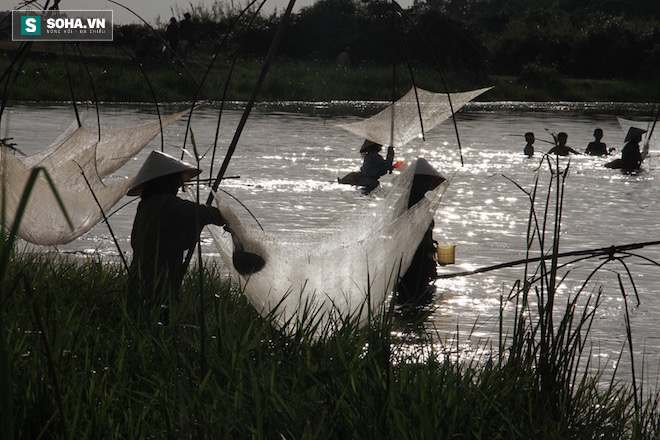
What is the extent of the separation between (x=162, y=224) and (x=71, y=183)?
91.9 inches

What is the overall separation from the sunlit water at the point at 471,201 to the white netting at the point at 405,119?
75 centimetres

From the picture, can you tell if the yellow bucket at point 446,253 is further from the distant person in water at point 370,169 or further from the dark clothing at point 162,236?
the distant person in water at point 370,169

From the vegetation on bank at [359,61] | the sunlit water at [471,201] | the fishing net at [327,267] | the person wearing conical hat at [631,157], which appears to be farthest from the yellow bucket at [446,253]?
the vegetation on bank at [359,61]

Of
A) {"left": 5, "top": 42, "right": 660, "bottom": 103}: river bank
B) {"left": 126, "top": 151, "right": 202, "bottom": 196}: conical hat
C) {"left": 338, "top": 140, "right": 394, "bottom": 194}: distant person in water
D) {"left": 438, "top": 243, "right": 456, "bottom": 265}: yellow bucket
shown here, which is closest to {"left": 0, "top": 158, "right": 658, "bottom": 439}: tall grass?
{"left": 126, "top": 151, "right": 202, "bottom": 196}: conical hat

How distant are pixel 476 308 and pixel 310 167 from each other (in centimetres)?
1007

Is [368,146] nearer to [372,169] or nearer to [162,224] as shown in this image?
[372,169]

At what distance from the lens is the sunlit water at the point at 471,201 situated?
6965mm

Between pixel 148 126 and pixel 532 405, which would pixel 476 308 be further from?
pixel 532 405

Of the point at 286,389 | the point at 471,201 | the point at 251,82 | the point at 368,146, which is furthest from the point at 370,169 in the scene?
the point at 251,82

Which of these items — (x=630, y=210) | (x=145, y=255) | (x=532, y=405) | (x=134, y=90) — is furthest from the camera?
(x=134, y=90)

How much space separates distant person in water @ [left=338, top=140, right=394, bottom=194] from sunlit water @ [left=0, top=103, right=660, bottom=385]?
20cm

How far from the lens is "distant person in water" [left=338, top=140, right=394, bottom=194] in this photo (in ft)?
42.7

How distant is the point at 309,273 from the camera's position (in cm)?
460

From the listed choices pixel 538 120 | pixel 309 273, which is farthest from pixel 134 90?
pixel 309 273
